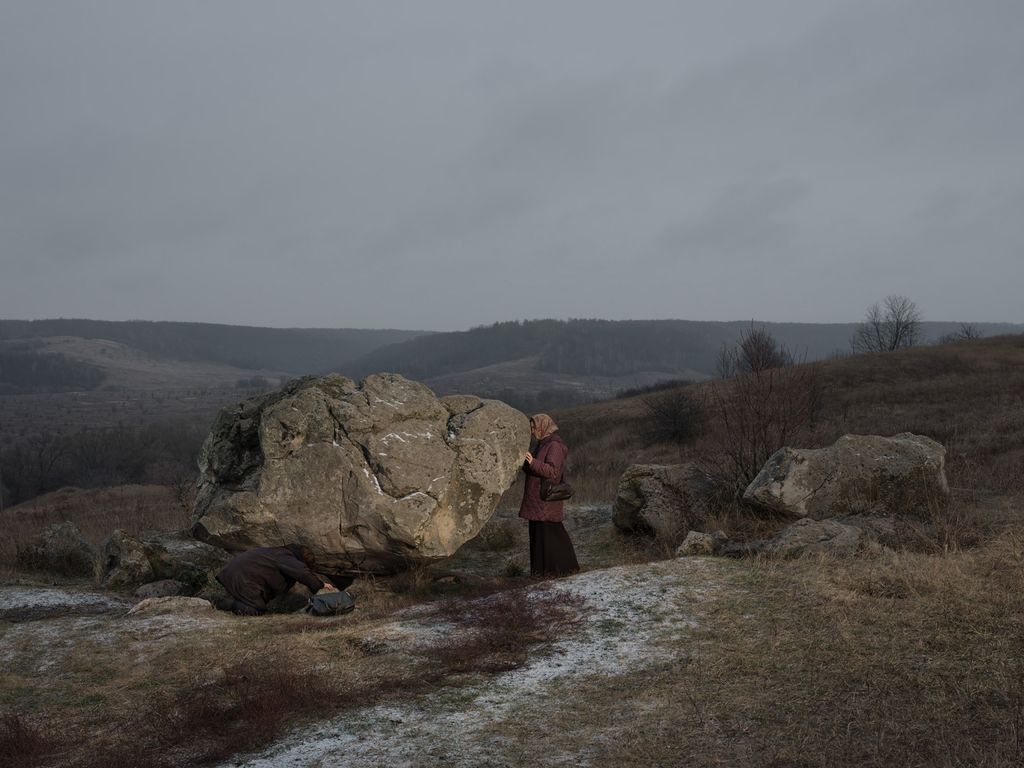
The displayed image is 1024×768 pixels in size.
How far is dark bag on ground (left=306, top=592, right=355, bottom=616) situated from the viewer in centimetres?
972

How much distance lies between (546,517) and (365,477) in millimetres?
2530

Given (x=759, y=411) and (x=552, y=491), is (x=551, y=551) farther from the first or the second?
(x=759, y=411)

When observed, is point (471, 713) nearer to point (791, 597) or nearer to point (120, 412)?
point (791, 597)

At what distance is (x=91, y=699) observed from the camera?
7.09 meters

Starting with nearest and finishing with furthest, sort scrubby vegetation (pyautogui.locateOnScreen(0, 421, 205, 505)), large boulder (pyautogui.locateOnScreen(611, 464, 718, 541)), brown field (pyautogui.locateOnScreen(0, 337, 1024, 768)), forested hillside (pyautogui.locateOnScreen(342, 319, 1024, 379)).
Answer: brown field (pyautogui.locateOnScreen(0, 337, 1024, 768)), large boulder (pyautogui.locateOnScreen(611, 464, 718, 541)), scrubby vegetation (pyautogui.locateOnScreen(0, 421, 205, 505)), forested hillside (pyautogui.locateOnScreen(342, 319, 1024, 379))

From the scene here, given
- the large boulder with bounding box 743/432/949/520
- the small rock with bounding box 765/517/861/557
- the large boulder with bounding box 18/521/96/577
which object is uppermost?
the large boulder with bounding box 743/432/949/520

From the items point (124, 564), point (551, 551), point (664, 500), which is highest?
point (664, 500)

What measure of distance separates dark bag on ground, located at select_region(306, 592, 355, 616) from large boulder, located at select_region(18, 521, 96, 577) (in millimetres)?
6168

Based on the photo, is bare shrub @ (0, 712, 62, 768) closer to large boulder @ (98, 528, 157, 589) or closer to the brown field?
the brown field

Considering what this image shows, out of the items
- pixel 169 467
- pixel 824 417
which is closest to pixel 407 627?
pixel 824 417

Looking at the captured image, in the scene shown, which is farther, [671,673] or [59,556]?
[59,556]

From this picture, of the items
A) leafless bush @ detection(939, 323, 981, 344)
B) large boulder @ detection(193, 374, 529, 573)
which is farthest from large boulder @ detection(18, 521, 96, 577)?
leafless bush @ detection(939, 323, 981, 344)

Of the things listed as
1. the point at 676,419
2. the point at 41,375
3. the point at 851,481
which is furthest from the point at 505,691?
the point at 41,375

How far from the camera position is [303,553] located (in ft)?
36.2
